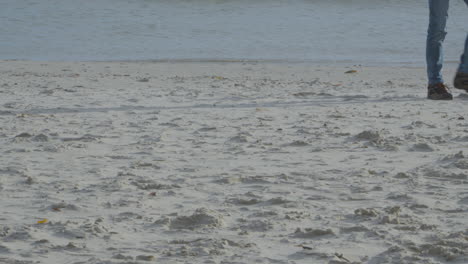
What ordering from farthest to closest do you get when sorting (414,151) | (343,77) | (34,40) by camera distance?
(34,40), (343,77), (414,151)

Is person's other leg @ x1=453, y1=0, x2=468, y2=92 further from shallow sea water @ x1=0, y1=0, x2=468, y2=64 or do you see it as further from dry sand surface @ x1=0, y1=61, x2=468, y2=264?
shallow sea water @ x1=0, y1=0, x2=468, y2=64

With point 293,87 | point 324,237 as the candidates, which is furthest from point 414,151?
point 293,87

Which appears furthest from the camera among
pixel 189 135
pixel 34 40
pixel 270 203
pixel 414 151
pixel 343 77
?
pixel 34 40

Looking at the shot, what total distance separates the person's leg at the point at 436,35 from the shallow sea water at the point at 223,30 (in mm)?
7130

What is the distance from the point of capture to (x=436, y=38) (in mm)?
5980

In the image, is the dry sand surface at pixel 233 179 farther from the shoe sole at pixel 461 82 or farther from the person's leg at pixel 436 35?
the person's leg at pixel 436 35

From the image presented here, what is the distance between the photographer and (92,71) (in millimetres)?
10062

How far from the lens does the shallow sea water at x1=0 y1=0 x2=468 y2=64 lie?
14.5 meters

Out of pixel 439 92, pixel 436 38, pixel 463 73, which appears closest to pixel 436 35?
pixel 436 38

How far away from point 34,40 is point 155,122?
12.4m

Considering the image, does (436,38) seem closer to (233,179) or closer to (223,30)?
(233,179)

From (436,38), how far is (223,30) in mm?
13319

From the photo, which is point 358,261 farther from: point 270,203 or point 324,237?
point 270,203

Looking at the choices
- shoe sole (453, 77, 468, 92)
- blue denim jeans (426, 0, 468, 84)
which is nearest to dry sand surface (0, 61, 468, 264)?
shoe sole (453, 77, 468, 92)
